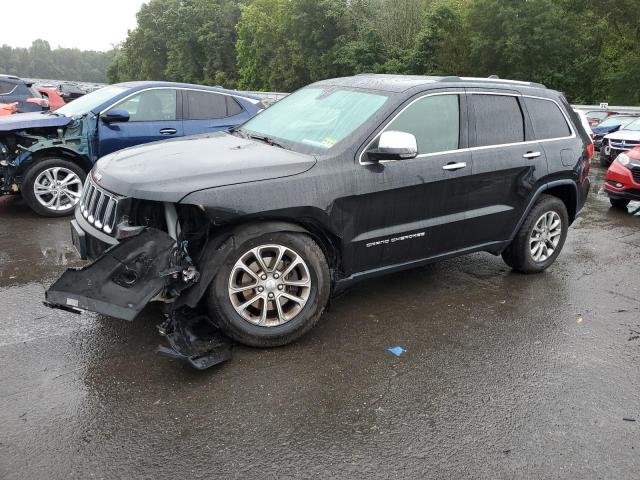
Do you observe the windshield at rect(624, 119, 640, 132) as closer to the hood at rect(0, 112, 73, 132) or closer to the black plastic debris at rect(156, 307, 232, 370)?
the hood at rect(0, 112, 73, 132)

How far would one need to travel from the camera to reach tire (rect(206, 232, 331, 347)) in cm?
367

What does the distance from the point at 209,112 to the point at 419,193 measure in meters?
4.59

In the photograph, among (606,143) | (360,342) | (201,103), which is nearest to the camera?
(360,342)

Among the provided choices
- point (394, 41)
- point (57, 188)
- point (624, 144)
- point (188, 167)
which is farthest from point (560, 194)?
point (394, 41)

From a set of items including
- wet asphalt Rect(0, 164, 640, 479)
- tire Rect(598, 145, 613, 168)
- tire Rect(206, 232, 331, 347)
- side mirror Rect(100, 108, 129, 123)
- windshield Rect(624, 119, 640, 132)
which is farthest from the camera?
windshield Rect(624, 119, 640, 132)

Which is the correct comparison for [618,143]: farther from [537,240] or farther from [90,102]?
[90,102]

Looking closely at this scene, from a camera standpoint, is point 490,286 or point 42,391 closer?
point 42,391

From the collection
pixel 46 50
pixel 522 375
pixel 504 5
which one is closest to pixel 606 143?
pixel 522 375

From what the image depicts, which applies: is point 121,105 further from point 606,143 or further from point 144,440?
point 606,143

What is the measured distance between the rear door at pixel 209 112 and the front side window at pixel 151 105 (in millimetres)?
207

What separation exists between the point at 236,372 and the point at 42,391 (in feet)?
3.72

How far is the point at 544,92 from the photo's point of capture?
5.43 m

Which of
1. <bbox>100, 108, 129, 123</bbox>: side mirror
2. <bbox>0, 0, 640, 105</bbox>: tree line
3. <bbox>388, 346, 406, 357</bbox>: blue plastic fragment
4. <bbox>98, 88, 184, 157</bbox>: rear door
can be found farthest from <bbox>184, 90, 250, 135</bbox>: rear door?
<bbox>0, 0, 640, 105</bbox>: tree line

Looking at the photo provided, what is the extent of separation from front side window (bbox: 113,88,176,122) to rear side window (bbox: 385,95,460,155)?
441cm
